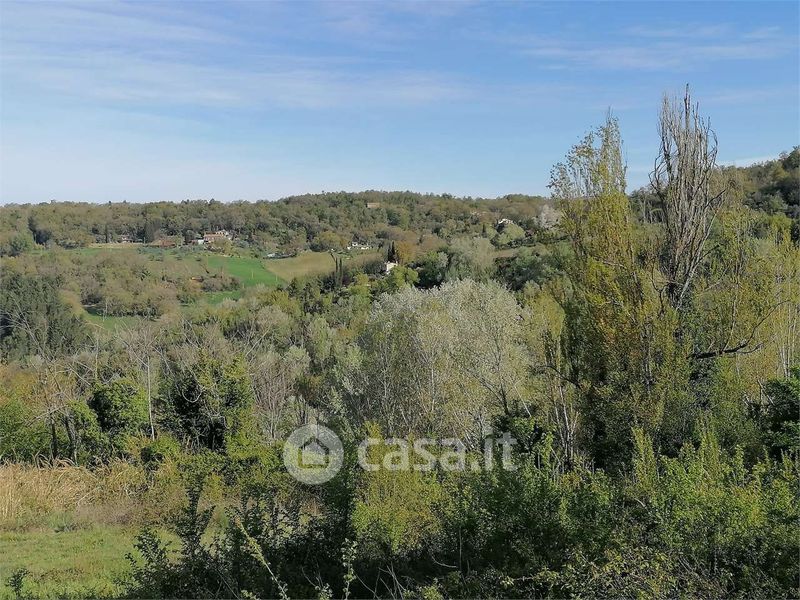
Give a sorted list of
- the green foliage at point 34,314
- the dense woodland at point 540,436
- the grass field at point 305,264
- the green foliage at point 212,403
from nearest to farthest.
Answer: the dense woodland at point 540,436
the green foliage at point 212,403
the green foliage at point 34,314
the grass field at point 305,264

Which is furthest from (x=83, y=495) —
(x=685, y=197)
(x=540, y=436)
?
(x=685, y=197)

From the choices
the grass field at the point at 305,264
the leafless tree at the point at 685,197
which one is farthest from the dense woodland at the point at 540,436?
the grass field at the point at 305,264

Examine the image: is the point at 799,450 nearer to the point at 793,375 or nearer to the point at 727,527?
the point at 793,375

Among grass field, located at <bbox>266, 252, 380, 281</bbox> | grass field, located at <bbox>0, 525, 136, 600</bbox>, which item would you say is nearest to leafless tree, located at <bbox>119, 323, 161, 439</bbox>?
grass field, located at <bbox>0, 525, 136, 600</bbox>

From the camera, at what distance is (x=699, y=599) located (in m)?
3.75

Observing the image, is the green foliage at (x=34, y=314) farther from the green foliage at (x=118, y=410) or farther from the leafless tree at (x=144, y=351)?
the green foliage at (x=118, y=410)

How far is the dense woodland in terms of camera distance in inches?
171

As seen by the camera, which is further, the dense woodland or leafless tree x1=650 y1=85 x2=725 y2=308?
leafless tree x1=650 y1=85 x2=725 y2=308

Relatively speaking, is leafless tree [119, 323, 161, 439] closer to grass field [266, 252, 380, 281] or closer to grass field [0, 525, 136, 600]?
grass field [0, 525, 136, 600]

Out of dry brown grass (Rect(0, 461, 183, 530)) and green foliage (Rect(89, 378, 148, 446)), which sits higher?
green foliage (Rect(89, 378, 148, 446))

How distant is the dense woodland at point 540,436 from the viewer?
4.33m

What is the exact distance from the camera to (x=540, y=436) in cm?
827

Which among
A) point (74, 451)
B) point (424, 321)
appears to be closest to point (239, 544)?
point (74, 451)

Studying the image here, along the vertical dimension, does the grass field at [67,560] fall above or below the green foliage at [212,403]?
below
